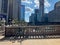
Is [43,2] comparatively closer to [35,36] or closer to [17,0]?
[17,0]

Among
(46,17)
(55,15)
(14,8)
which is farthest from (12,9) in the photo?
(55,15)

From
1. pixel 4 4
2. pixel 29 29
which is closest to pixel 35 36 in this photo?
pixel 29 29

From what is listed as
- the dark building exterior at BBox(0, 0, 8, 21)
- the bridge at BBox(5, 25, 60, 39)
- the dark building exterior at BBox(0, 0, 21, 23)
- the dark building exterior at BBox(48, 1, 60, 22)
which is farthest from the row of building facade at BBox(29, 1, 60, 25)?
the bridge at BBox(5, 25, 60, 39)

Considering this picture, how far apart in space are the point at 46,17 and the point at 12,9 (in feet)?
67.0

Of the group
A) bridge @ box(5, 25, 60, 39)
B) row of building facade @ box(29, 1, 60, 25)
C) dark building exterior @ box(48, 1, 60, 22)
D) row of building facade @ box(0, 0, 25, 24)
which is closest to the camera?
bridge @ box(5, 25, 60, 39)

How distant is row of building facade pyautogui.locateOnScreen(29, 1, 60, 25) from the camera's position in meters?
71.2

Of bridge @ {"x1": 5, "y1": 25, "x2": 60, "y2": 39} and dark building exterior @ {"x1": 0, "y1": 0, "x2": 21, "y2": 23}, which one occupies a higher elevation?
dark building exterior @ {"x1": 0, "y1": 0, "x2": 21, "y2": 23}

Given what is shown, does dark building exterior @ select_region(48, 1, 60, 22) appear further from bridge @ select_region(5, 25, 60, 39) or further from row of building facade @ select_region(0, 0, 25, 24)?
bridge @ select_region(5, 25, 60, 39)

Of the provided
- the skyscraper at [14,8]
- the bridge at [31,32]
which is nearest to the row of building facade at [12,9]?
the skyscraper at [14,8]

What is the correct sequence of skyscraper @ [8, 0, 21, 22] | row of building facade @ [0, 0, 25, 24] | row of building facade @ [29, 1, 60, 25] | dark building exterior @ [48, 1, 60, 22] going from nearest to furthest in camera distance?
dark building exterior @ [48, 1, 60, 22] < row of building facade @ [29, 1, 60, 25] < row of building facade @ [0, 0, 25, 24] < skyscraper @ [8, 0, 21, 22]

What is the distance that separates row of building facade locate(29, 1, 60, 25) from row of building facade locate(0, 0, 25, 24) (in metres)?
10.4

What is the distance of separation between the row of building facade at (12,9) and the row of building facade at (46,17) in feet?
34.0

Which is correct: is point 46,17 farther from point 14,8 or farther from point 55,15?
point 14,8

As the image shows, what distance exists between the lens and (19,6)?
88438mm
